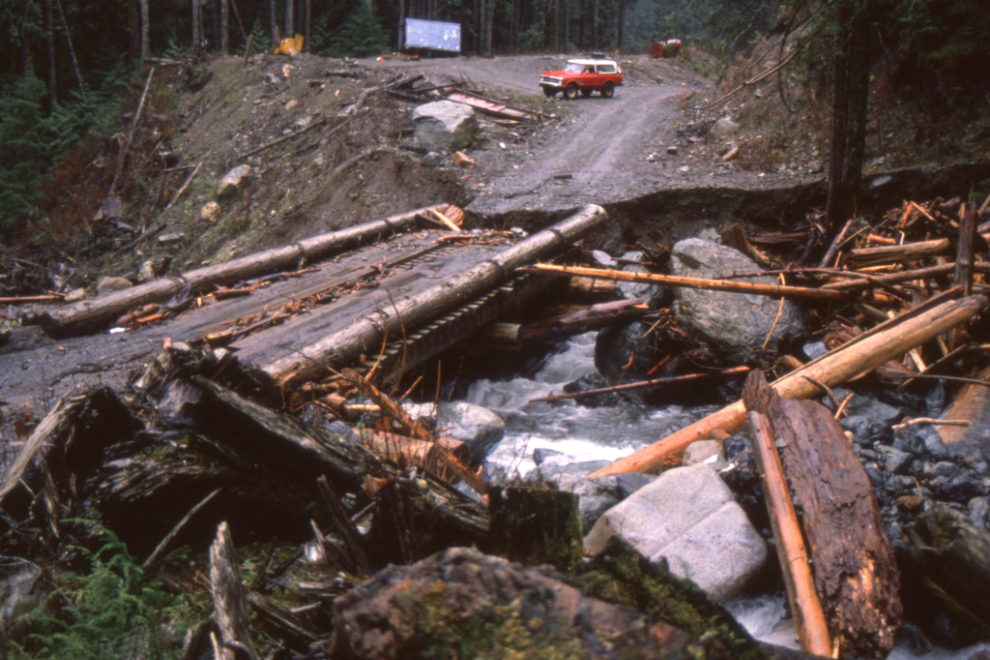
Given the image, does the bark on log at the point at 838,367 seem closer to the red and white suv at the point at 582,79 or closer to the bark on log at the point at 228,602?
the bark on log at the point at 228,602

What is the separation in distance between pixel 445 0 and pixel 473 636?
38.7 meters

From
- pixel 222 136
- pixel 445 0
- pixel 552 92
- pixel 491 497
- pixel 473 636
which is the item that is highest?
pixel 445 0

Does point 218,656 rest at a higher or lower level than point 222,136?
lower

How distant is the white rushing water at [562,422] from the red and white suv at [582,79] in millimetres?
13434

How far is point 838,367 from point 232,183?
14344mm

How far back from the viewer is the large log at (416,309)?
5270 millimetres

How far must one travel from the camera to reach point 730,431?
16.3 feet

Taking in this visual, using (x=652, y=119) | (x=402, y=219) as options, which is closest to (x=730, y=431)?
(x=402, y=219)

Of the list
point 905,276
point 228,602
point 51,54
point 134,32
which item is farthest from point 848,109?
point 51,54

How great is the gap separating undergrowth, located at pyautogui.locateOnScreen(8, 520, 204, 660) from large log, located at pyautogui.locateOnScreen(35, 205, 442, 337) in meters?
5.27

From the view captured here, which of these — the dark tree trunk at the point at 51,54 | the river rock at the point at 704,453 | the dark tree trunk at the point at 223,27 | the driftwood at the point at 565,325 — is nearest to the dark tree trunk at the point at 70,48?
the dark tree trunk at the point at 51,54

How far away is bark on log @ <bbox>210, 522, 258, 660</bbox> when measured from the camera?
2.08 meters

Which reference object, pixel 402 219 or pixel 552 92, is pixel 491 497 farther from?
pixel 552 92

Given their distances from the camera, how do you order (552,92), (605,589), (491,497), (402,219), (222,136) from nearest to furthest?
(605,589), (491,497), (402,219), (222,136), (552,92)
